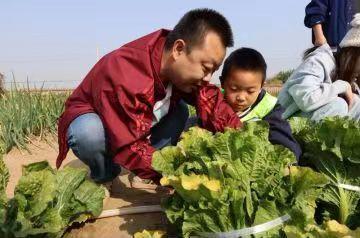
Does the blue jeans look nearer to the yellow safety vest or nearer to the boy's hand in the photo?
the yellow safety vest

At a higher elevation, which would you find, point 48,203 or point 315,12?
point 315,12

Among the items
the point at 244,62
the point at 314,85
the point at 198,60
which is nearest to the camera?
the point at 198,60

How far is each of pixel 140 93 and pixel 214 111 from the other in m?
0.46

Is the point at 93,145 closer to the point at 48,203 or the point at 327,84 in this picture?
the point at 48,203

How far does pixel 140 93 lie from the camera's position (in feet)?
8.42

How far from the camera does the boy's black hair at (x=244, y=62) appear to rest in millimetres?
2838

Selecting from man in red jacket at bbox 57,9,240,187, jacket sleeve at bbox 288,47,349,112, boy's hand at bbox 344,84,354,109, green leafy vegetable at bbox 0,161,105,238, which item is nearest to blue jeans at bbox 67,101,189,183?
man in red jacket at bbox 57,9,240,187

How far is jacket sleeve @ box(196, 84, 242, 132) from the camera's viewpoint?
8.82 ft

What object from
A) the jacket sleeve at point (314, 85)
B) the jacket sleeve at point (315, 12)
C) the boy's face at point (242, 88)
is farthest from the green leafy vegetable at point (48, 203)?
the jacket sleeve at point (315, 12)

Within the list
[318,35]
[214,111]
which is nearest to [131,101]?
[214,111]

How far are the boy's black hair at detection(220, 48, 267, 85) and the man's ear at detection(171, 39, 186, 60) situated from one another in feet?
1.15

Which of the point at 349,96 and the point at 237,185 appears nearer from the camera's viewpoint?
the point at 237,185

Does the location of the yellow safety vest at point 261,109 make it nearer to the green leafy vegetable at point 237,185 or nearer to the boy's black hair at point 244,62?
the boy's black hair at point 244,62

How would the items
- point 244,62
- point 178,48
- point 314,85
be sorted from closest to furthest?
point 178,48 < point 244,62 < point 314,85
